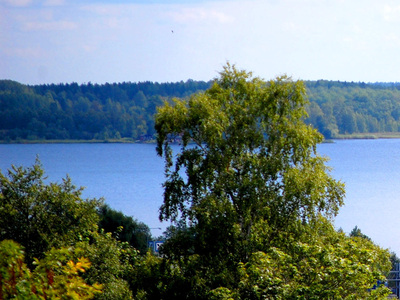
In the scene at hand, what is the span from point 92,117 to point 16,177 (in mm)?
127582

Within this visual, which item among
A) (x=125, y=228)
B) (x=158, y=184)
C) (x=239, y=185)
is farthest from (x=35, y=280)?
(x=158, y=184)

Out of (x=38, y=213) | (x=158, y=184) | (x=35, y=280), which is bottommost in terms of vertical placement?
(x=158, y=184)

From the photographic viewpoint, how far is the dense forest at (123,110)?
436ft

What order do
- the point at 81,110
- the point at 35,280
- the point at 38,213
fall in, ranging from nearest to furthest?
1. the point at 35,280
2. the point at 38,213
3. the point at 81,110

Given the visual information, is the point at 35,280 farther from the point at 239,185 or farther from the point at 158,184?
the point at 158,184

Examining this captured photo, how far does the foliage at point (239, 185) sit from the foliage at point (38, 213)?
2.50 m

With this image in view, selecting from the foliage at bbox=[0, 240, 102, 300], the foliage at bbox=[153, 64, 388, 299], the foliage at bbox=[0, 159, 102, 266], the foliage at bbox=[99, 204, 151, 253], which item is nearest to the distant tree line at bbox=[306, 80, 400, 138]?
the foliage at bbox=[99, 204, 151, 253]

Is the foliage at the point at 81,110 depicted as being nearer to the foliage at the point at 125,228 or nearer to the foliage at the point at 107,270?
the foliage at the point at 125,228

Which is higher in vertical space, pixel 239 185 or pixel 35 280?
pixel 35 280

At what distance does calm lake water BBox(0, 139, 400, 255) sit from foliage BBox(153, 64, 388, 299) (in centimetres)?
1736

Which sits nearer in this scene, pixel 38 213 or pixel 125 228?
pixel 38 213

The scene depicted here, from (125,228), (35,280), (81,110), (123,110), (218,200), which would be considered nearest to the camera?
(35,280)

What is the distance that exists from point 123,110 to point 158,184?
187 feet

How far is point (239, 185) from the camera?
15.7 meters
